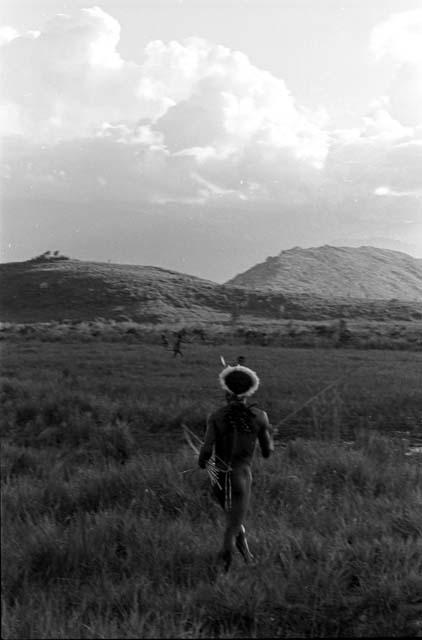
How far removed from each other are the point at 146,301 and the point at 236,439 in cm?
8967

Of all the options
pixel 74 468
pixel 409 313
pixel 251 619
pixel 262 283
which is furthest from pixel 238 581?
pixel 262 283

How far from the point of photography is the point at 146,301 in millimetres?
95250

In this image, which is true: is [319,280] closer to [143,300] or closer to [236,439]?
[143,300]

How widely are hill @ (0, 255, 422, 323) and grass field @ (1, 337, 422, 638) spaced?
67.5 m

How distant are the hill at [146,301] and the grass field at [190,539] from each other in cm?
6747

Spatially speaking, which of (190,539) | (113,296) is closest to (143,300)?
(113,296)

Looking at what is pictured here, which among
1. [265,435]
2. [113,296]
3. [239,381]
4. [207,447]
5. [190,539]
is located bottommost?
[190,539]

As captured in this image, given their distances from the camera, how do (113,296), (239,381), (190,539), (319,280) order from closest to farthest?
(239,381) → (190,539) → (113,296) → (319,280)

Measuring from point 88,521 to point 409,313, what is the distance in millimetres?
91872

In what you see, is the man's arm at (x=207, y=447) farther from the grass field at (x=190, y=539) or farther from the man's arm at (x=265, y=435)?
the grass field at (x=190, y=539)

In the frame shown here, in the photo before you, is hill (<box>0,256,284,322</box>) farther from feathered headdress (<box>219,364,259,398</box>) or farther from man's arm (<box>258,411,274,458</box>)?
feathered headdress (<box>219,364,259,398</box>)

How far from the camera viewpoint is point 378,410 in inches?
696

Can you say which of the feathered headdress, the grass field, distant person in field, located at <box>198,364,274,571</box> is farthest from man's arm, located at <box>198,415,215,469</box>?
the grass field

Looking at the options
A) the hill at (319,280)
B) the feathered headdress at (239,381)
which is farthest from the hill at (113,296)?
the feathered headdress at (239,381)
